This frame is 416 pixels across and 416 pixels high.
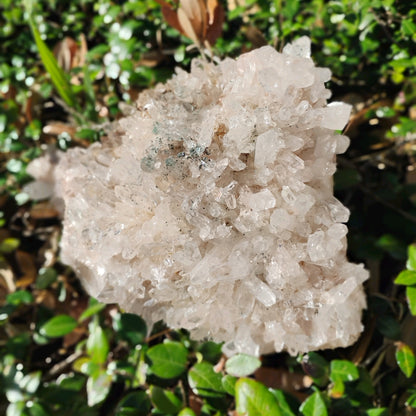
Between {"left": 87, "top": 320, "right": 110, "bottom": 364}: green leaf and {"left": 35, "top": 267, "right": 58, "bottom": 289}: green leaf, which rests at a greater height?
{"left": 35, "top": 267, "right": 58, "bottom": 289}: green leaf

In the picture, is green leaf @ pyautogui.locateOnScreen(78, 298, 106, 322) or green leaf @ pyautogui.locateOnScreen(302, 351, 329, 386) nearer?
green leaf @ pyautogui.locateOnScreen(302, 351, 329, 386)

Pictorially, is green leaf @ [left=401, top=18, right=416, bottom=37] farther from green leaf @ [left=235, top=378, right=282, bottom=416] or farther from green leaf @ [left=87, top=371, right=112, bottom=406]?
green leaf @ [left=87, top=371, right=112, bottom=406]

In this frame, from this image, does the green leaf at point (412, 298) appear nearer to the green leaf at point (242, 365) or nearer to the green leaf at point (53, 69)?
the green leaf at point (242, 365)

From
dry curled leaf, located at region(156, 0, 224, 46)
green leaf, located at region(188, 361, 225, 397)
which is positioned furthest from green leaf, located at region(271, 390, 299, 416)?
dry curled leaf, located at region(156, 0, 224, 46)

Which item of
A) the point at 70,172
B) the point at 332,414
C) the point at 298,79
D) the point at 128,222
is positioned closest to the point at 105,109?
the point at 70,172

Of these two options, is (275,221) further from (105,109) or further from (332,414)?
(105,109)

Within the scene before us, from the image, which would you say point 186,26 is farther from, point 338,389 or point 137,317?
point 338,389

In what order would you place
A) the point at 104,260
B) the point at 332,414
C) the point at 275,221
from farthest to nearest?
the point at 332,414 → the point at 104,260 → the point at 275,221
